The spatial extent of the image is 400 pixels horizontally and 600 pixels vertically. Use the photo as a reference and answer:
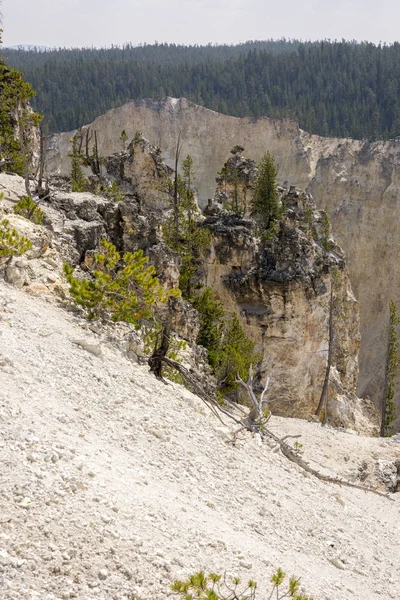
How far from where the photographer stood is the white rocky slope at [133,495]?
16.9 feet

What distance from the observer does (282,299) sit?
30266 mm

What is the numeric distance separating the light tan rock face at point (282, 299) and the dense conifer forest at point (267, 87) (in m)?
53.8

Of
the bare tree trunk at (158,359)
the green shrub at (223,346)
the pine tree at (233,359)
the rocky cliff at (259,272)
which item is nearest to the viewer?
the bare tree trunk at (158,359)

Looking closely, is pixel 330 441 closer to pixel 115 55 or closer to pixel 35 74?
pixel 35 74

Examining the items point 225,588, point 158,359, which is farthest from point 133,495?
point 158,359

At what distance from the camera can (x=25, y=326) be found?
Result: 408 inches

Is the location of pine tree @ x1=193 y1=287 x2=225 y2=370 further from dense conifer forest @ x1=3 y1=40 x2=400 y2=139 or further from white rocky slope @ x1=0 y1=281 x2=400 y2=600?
dense conifer forest @ x1=3 y1=40 x2=400 y2=139

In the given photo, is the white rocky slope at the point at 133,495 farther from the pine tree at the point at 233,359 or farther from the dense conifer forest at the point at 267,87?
the dense conifer forest at the point at 267,87

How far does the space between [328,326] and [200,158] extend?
49604 mm

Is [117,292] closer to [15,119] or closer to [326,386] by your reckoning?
[326,386]

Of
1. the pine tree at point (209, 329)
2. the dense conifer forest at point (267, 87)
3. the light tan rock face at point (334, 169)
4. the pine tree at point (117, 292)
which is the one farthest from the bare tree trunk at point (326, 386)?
the dense conifer forest at point (267, 87)

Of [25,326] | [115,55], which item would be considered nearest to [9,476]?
[25,326]

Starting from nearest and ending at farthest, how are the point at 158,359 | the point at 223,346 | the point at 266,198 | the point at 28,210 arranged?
the point at 158,359 → the point at 28,210 → the point at 223,346 → the point at 266,198

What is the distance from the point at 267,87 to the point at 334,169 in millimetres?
43395
